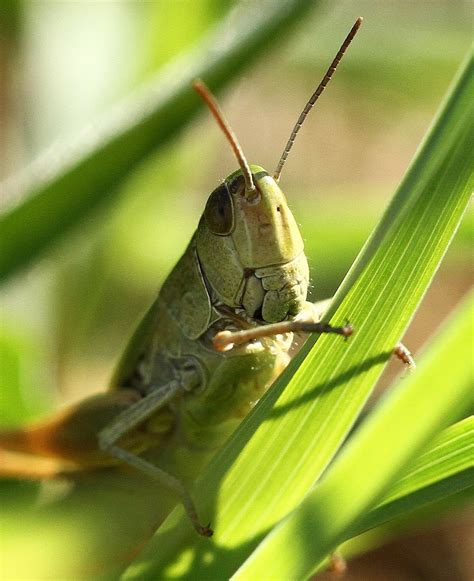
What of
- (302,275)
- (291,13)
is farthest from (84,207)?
(302,275)

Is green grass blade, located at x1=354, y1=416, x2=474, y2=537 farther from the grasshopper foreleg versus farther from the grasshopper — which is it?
the grasshopper foreleg

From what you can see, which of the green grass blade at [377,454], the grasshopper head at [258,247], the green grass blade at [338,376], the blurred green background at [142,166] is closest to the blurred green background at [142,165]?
the blurred green background at [142,166]

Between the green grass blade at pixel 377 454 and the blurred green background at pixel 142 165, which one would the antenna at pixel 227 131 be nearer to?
the green grass blade at pixel 377 454

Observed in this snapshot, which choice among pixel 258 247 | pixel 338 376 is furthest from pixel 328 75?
pixel 338 376

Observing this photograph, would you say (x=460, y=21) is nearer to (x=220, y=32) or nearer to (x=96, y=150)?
(x=220, y=32)

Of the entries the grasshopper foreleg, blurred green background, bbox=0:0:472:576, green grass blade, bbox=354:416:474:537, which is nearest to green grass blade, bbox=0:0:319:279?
blurred green background, bbox=0:0:472:576
